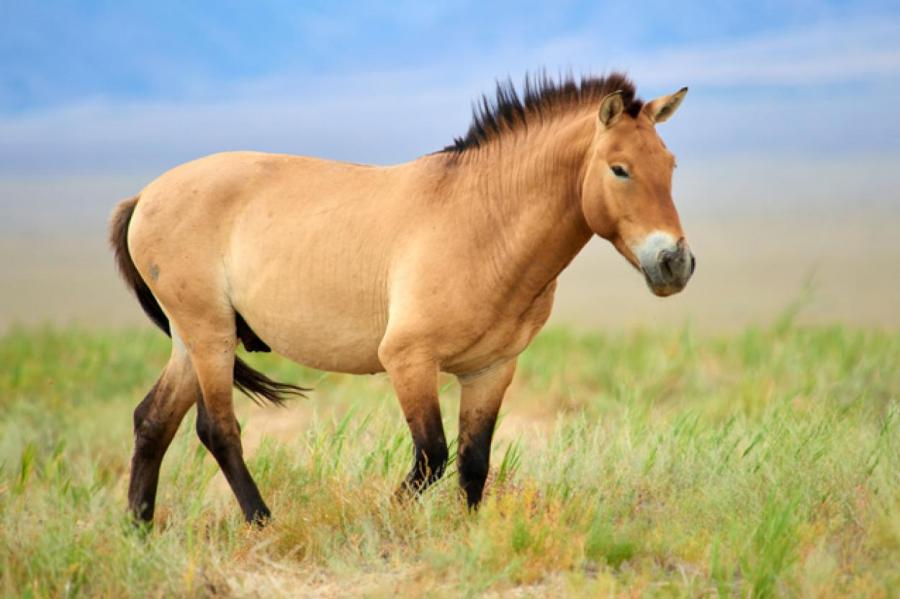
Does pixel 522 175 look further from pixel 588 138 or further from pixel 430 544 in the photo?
pixel 430 544

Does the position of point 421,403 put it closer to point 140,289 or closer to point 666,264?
point 666,264

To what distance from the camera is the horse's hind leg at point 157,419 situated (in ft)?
21.0

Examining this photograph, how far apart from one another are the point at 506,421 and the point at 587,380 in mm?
1213

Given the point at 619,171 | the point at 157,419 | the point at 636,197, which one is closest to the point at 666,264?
the point at 636,197

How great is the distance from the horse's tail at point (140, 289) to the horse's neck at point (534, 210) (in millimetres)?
1821

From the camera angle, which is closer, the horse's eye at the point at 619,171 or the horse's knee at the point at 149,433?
the horse's eye at the point at 619,171

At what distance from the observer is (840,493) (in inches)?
232

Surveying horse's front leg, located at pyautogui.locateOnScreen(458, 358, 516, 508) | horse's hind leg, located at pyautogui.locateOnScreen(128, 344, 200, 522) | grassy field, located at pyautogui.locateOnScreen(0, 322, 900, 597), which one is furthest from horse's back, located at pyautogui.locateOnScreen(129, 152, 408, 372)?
grassy field, located at pyautogui.locateOnScreen(0, 322, 900, 597)

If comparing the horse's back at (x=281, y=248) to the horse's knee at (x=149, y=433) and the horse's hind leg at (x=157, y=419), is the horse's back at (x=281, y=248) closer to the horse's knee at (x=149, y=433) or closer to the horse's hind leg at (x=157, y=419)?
the horse's hind leg at (x=157, y=419)

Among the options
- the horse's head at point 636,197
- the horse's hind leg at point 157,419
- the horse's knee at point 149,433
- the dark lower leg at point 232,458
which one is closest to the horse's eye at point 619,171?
the horse's head at point 636,197

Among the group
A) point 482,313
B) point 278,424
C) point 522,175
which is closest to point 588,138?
point 522,175

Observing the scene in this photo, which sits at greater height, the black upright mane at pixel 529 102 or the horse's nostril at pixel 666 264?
the black upright mane at pixel 529 102

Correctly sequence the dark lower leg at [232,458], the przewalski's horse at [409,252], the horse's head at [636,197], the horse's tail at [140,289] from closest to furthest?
1. the horse's head at [636,197]
2. the przewalski's horse at [409,252]
3. the dark lower leg at [232,458]
4. the horse's tail at [140,289]

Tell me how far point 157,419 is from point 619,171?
325 cm
